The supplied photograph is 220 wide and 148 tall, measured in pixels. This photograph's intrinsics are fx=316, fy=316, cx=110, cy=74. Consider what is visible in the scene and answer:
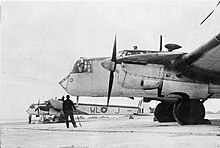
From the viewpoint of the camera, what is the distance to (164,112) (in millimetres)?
14195

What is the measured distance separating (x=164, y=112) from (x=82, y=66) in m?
4.50

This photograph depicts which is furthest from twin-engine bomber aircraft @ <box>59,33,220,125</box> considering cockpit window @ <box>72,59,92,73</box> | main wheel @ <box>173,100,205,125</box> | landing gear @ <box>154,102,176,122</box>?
landing gear @ <box>154,102,176,122</box>

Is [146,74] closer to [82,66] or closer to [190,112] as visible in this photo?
[190,112]

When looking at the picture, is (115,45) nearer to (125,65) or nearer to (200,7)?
(125,65)

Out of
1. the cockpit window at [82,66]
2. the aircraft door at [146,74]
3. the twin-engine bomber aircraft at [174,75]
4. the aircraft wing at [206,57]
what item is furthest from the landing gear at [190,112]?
the cockpit window at [82,66]

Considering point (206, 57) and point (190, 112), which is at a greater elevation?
point (206, 57)

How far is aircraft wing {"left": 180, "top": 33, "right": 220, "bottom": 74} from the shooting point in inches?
360

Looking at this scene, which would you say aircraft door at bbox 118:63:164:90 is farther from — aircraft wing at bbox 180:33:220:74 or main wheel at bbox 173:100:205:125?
main wheel at bbox 173:100:205:125

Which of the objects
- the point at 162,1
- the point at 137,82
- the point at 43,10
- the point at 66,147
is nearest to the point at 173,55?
the point at 137,82

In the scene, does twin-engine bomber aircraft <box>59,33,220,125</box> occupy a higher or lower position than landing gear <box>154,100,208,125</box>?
higher

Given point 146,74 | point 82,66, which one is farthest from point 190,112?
point 82,66

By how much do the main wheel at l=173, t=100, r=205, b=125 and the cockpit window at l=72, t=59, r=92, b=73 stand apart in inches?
145

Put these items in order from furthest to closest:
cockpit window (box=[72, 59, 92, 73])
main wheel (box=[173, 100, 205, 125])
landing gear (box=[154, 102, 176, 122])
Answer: landing gear (box=[154, 102, 176, 122]) < cockpit window (box=[72, 59, 92, 73]) < main wheel (box=[173, 100, 205, 125])

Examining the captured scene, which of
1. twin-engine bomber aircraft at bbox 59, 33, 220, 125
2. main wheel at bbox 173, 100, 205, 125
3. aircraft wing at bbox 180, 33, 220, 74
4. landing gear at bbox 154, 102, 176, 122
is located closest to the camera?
aircraft wing at bbox 180, 33, 220, 74
